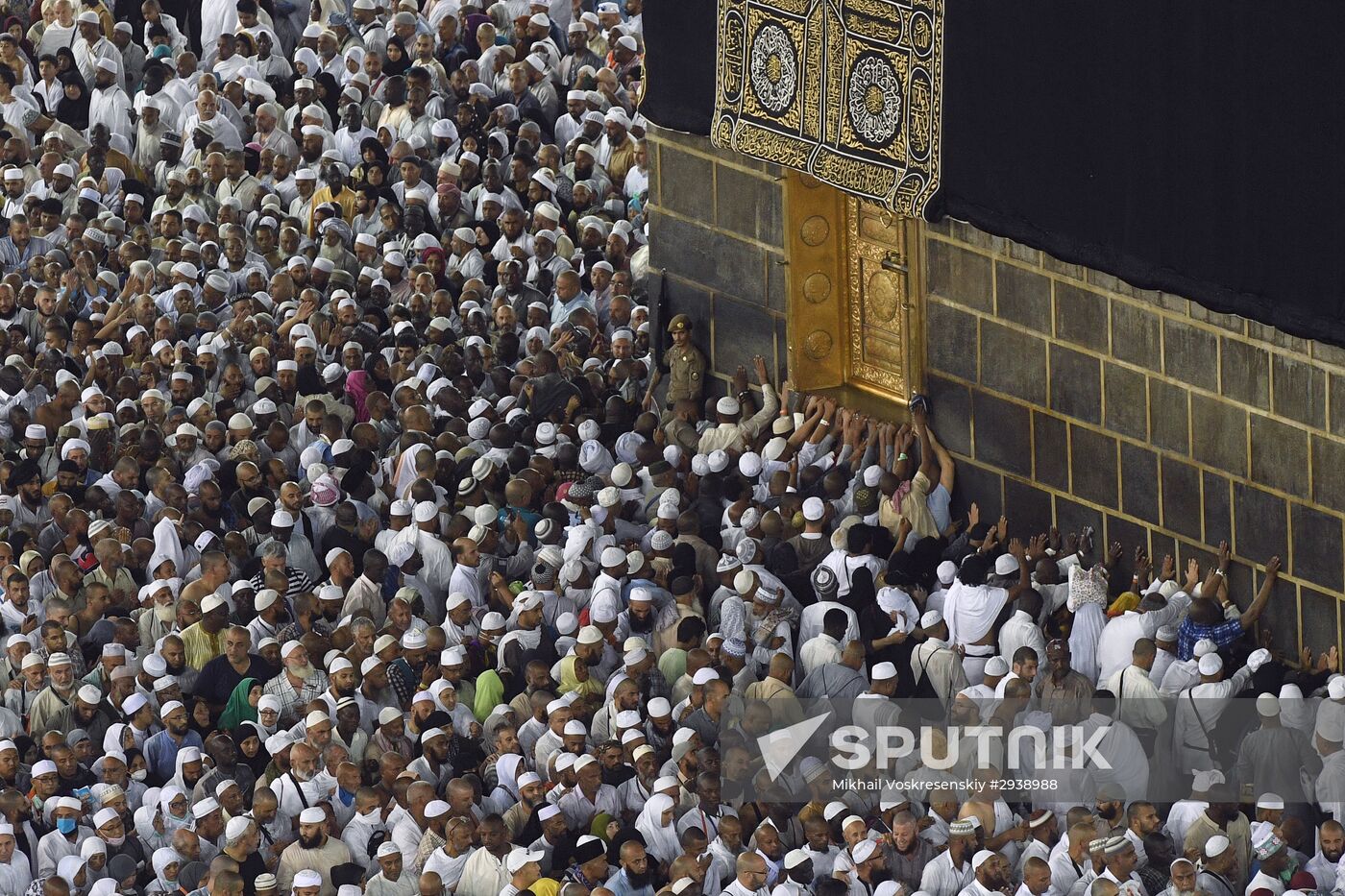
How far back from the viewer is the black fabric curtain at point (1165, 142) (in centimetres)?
1566

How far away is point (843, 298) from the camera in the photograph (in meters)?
19.6

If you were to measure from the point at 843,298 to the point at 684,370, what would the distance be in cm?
121

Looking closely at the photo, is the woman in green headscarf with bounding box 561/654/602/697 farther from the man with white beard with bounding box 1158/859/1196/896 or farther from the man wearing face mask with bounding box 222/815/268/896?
the man with white beard with bounding box 1158/859/1196/896

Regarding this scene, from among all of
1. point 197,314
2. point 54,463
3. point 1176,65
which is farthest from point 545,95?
point 1176,65

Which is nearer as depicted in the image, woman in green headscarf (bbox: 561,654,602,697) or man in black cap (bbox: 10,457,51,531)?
woman in green headscarf (bbox: 561,654,602,697)

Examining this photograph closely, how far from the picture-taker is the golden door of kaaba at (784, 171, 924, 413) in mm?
19203

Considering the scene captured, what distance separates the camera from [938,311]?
18.6 metres

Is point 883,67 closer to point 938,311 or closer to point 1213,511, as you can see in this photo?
point 938,311

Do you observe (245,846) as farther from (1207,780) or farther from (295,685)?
(1207,780)

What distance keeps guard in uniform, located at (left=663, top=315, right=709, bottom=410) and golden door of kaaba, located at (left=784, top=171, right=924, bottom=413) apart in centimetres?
82

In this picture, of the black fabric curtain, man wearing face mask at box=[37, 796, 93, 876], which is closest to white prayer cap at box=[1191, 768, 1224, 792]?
the black fabric curtain

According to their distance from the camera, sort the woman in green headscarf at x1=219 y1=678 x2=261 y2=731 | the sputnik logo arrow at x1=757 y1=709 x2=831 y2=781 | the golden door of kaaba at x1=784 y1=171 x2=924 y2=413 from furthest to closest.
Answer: the golden door of kaaba at x1=784 y1=171 x2=924 y2=413 < the woman in green headscarf at x1=219 y1=678 x2=261 y2=731 < the sputnik logo arrow at x1=757 y1=709 x2=831 y2=781

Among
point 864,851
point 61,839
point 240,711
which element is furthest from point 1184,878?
point 61,839

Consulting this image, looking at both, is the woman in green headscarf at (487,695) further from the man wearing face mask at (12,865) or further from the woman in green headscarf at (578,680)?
the man wearing face mask at (12,865)
